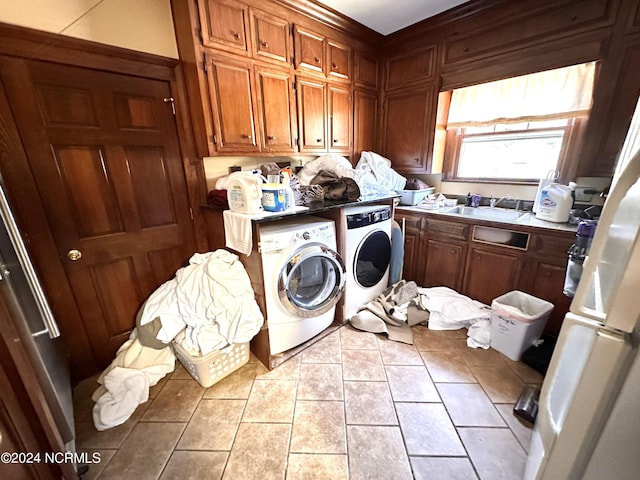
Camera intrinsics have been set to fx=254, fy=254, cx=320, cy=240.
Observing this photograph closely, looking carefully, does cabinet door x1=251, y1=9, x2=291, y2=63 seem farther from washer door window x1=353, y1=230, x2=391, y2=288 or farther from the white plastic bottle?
washer door window x1=353, y1=230, x2=391, y2=288

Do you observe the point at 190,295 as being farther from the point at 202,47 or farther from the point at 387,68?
the point at 387,68

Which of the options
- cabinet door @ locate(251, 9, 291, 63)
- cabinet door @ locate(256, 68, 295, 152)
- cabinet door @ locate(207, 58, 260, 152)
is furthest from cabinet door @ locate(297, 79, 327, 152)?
cabinet door @ locate(207, 58, 260, 152)

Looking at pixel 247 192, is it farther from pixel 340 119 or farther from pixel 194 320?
pixel 340 119

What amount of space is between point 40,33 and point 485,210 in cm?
338

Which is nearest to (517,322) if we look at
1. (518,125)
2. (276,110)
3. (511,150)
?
(511,150)

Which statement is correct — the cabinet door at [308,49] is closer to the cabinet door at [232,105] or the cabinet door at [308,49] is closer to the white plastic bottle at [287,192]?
the cabinet door at [232,105]

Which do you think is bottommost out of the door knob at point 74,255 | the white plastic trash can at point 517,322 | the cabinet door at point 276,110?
the white plastic trash can at point 517,322

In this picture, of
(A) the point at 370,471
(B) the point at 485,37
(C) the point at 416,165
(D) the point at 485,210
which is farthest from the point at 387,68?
(A) the point at 370,471

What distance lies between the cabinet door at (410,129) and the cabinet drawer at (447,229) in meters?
0.62

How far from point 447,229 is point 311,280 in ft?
4.54

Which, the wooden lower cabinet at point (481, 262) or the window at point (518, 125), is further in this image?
the window at point (518, 125)

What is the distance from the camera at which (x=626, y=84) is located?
5.41ft

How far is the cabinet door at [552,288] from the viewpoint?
1.82m

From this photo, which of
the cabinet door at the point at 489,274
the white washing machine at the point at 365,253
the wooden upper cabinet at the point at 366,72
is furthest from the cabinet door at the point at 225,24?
the cabinet door at the point at 489,274
